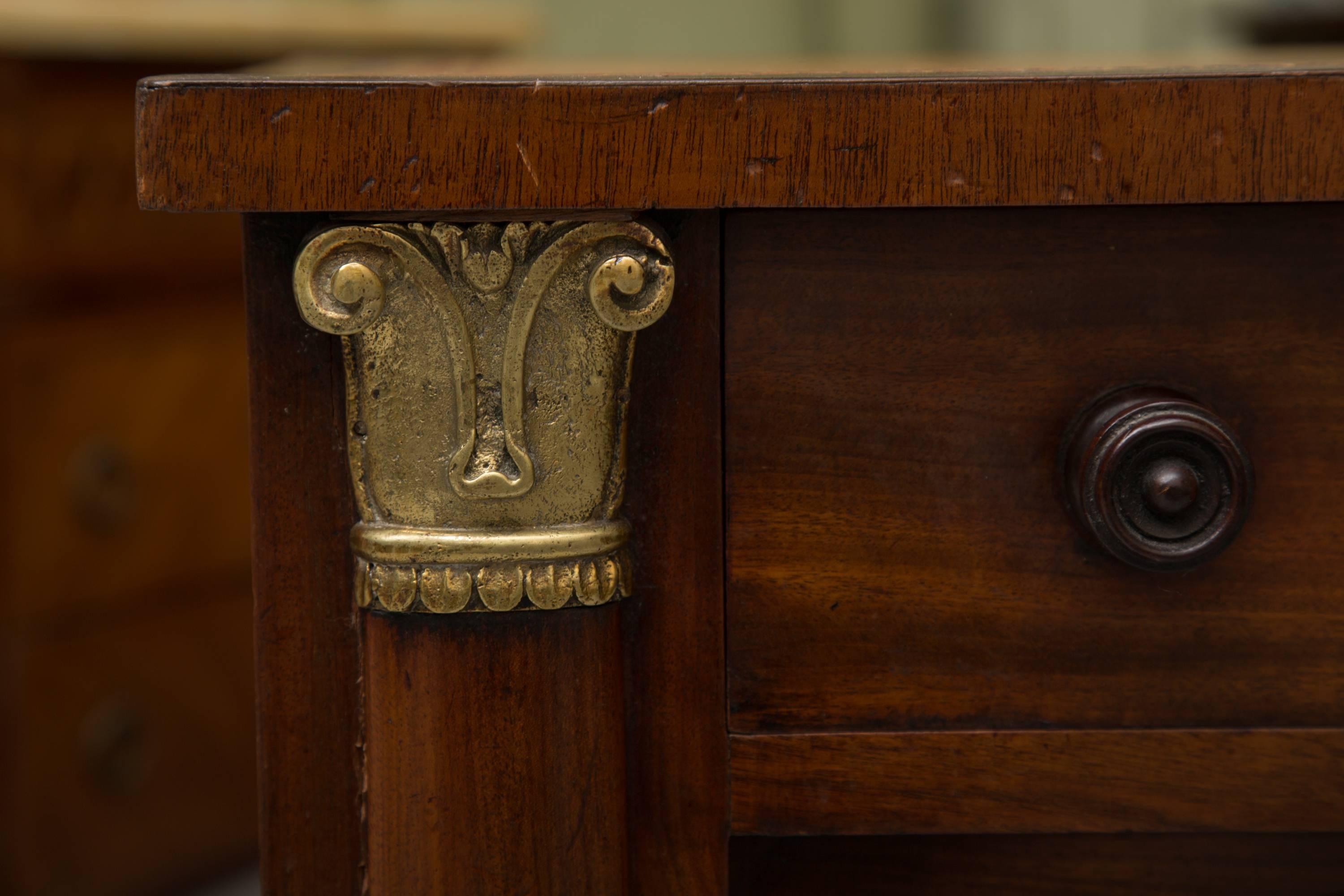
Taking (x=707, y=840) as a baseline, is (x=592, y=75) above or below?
above

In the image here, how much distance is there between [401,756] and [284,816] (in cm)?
6

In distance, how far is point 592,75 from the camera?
1.34ft

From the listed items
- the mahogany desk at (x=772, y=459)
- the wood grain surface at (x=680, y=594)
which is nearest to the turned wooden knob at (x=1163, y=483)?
the mahogany desk at (x=772, y=459)

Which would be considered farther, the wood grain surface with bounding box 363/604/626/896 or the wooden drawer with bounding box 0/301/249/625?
the wooden drawer with bounding box 0/301/249/625

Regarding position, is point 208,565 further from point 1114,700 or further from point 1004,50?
point 1004,50

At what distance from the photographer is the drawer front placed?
0.41 m

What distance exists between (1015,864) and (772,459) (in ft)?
0.57

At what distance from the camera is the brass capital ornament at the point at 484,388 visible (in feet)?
1.24

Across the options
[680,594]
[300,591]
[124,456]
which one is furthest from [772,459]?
[124,456]

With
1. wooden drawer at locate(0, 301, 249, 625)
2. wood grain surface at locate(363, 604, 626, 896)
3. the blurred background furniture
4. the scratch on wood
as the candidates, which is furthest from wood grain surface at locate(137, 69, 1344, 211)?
wooden drawer at locate(0, 301, 249, 625)

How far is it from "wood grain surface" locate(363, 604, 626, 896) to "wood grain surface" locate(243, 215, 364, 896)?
0.10ft

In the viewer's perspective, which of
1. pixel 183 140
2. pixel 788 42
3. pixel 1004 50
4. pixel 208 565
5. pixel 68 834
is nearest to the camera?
pixel 183 140

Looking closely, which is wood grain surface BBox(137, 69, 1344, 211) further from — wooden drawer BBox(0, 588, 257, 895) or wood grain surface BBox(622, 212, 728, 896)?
wooden drawer BBox(0, 588, 257, 895)

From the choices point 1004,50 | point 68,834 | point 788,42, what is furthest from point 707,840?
point 788,42
